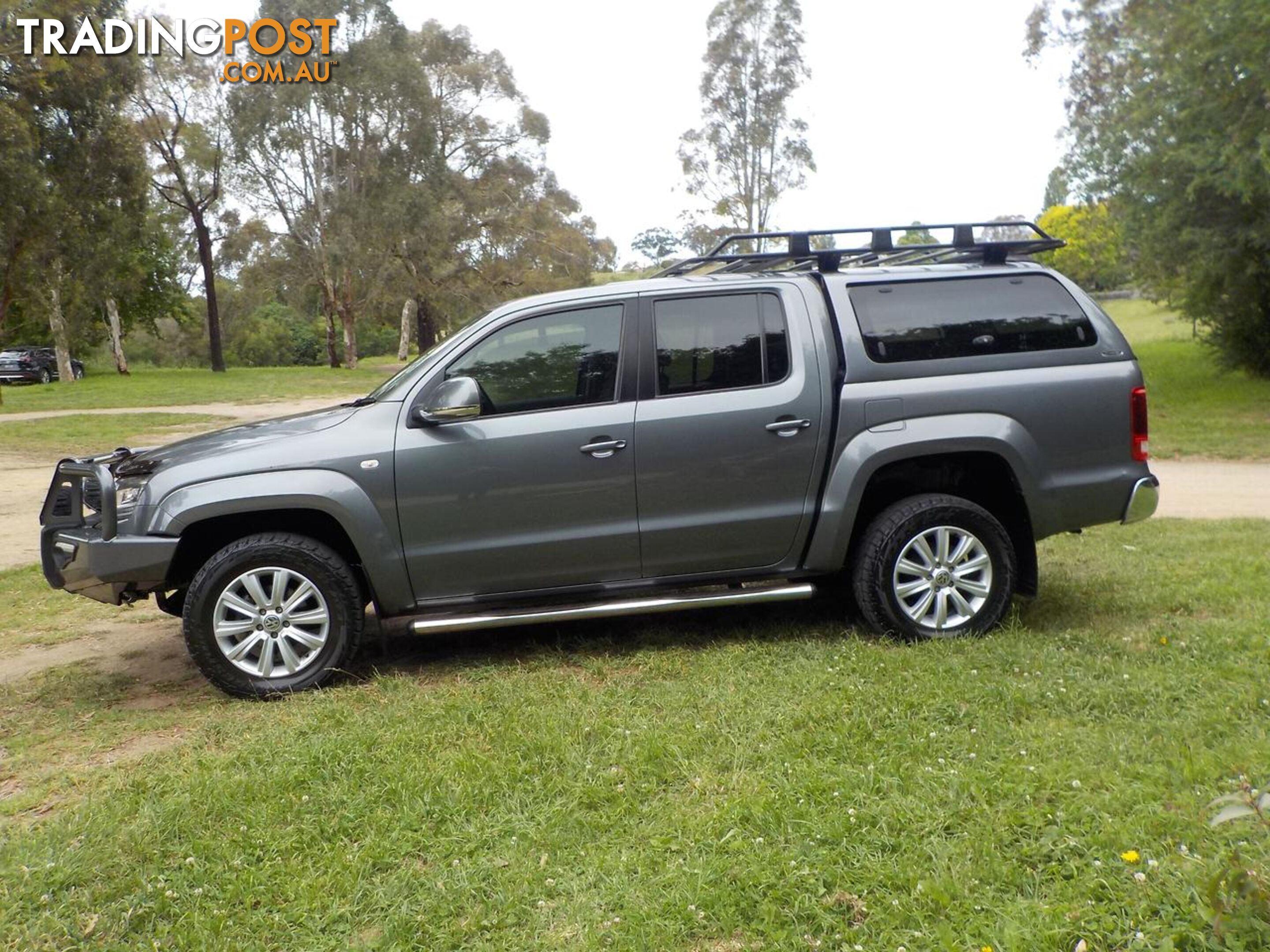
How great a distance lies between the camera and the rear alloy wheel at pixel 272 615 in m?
5.15

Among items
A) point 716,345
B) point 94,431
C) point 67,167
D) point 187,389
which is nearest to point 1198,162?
point 716,345

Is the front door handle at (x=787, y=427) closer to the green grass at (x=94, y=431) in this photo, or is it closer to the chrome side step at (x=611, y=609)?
the chrome side step at (x=611, y=609)

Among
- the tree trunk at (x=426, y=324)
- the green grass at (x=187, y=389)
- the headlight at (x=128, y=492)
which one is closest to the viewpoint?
the headlight at (x=128, y=492)

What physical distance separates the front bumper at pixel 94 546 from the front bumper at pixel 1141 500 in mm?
4659

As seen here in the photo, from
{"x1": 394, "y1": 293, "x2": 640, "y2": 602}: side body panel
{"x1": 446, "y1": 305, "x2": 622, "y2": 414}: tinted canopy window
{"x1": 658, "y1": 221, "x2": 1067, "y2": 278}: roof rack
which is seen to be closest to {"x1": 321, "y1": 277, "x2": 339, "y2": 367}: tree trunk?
{"x1": 658, "y1": 221, "x2": 1067, "y2": 278}: roof rack

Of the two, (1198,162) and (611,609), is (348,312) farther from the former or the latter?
(611,609)

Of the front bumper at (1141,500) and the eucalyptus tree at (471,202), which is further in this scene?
the eucalyptus tree at (471,202)

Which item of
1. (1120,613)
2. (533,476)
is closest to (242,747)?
(533,476)

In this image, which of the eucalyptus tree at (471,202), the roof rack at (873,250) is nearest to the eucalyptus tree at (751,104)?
the eucalyptus tree at (471,202)

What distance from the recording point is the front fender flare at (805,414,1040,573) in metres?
5.54

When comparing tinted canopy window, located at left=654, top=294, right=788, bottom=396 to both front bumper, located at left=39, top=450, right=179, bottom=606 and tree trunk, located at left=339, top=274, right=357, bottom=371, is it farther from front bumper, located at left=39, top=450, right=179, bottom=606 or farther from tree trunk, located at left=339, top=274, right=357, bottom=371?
tree trunk, located at left=339, top=274, right=357, bottom=371

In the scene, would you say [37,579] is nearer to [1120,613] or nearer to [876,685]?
[876,685]

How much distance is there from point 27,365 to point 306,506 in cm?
4121

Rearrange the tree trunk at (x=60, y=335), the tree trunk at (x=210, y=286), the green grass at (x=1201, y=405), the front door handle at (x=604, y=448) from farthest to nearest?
the tree trunk at (x=210, y=286) < the tree trunk at (x=60, y=335) < the green grass at (x=1201, y=405) < the front door handle at (x=604, y=448)
